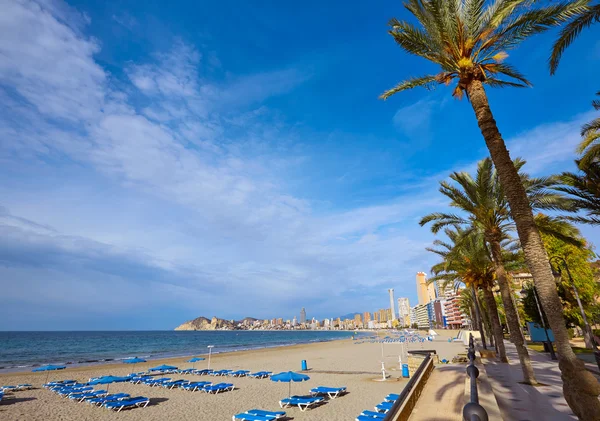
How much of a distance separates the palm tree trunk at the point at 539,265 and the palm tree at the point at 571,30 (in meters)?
1.88

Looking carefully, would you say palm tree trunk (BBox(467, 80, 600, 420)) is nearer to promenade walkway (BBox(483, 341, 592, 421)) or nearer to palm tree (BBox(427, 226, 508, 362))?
promenade walkway (BBox(483, 341, 592, 421))

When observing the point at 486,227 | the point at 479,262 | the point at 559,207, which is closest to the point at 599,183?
the point at 559,207

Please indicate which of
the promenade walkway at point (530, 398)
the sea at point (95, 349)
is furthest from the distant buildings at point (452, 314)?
the promenade walkway at point (530, 398)

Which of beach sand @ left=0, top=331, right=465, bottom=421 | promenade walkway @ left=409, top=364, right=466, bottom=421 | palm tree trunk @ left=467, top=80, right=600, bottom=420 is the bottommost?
beach sand @ left=0, top=331, right=465, bottom=421

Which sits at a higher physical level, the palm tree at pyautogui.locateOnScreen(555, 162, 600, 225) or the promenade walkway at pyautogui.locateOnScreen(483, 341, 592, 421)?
the palm tree at pyautogui.locateOnScreen(555, 162, 600, 225)

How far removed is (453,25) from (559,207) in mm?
8505

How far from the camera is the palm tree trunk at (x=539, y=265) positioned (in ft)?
17.3

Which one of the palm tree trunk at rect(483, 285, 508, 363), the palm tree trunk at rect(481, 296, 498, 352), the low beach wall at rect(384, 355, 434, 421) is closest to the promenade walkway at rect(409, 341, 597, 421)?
the low beach wall at rect(384, 355, 434, 421)

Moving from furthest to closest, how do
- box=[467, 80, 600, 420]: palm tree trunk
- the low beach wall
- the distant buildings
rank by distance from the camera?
the distant buildings, box=[467, 80, 600, 420]: palm tree trunk, the low beach wall

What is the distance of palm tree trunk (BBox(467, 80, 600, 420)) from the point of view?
5270 mm

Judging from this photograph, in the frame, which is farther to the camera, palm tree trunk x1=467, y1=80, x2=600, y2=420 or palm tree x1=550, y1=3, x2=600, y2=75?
palm tree x1=550, y1=3, x2=600, y2=75

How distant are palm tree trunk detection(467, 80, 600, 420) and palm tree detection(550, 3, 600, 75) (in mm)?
1875

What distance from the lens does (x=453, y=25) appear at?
7602 millimetres

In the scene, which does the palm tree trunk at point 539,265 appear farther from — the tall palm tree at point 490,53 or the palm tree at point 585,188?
the palm tree at point 585,188
